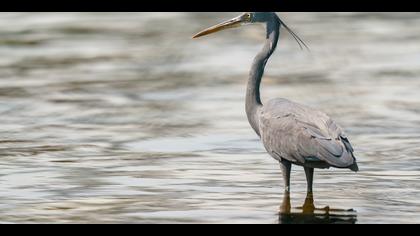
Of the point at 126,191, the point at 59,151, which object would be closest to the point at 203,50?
the point at 59,151

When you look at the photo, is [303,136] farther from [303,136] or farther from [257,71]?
[257,71]

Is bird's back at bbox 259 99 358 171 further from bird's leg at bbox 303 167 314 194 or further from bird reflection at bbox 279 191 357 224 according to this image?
bird reflection at bbox 279 191 357 224

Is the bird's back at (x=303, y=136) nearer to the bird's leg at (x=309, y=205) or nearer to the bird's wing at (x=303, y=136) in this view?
the bird's wing at (x=303, y=136)

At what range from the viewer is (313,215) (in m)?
9.94

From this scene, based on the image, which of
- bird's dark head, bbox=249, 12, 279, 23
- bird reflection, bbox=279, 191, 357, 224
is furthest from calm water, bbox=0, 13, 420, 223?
bird's dark head, bbox=249, 12, 279, 23

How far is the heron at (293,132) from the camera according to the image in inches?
397

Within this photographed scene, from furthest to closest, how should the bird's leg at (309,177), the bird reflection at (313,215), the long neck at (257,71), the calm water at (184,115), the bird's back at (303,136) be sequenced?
the long neck at (257,71) < the bird's leg at (309,177) < the calm water at (184,115) < the bird's back at (303,136) < the bird reflection at (313,215)

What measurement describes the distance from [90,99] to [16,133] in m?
2.26

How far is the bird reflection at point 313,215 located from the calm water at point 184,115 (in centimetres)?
2

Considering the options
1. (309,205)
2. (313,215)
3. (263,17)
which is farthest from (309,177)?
(263,17)

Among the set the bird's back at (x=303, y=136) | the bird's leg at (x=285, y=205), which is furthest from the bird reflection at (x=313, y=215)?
the bird's back at (x=303, y=136)

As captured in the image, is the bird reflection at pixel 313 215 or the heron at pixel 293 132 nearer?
the bird reflection at pixel 313 215

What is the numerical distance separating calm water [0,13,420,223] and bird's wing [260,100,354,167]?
1.24 ft

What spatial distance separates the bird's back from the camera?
10039 mm
